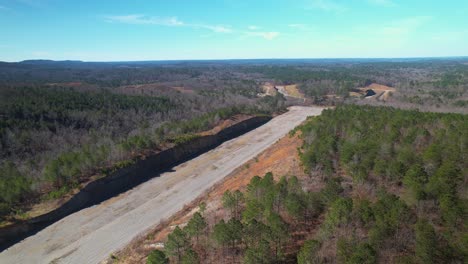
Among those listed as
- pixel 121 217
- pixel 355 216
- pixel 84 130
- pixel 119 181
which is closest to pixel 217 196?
pixel 121 217

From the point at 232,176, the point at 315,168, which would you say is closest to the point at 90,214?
the point at 232,176

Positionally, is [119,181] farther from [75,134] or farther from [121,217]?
[75,134]

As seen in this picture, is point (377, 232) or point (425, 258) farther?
point (377, 232)

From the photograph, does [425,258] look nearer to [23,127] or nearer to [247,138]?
[247,138]

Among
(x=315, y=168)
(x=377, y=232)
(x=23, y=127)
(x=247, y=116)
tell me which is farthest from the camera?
(x=247, y=116)

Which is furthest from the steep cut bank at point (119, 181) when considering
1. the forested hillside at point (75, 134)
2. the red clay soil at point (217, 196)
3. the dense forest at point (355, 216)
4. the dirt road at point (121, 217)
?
the dense forest at point (355, 216)

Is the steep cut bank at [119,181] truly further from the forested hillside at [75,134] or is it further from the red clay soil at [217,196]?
the red clay soil at [217,196]
